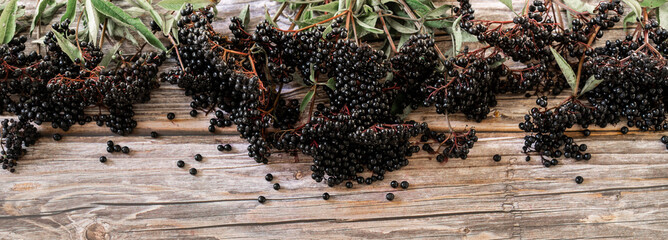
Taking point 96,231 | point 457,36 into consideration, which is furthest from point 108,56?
point 457,36

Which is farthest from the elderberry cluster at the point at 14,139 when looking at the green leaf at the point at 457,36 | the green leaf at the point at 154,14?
the green leaf at the point at 457,36

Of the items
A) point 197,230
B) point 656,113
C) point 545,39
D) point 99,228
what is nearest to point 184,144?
point 197,230

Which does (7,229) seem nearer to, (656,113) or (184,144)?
(184,144)

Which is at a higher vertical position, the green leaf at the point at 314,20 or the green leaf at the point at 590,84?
the green leaf at the point at 314,20

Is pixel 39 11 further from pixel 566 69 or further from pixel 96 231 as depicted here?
pixel 566 69

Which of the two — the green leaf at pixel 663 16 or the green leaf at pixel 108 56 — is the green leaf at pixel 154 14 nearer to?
the green leaf at pixel 108 56
